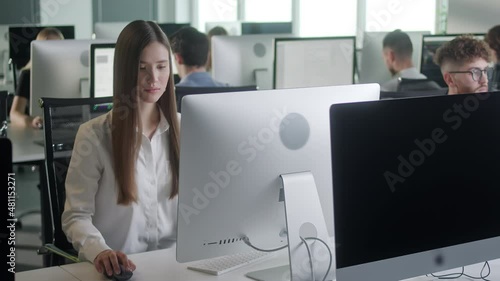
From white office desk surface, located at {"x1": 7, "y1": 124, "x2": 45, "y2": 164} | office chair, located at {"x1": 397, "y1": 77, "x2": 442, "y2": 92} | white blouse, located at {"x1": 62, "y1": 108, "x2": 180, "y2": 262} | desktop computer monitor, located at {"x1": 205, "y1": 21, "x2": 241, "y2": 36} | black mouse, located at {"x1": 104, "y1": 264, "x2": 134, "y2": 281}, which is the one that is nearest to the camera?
black mouse, located at {"x1": 104, "y1": 264, "x2": 134, "y2": 281}

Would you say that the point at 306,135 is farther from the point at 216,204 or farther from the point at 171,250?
the point at 171,250

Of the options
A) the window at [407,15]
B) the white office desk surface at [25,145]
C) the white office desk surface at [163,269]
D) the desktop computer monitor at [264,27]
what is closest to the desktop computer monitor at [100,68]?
the white office desk surface at [25,145]

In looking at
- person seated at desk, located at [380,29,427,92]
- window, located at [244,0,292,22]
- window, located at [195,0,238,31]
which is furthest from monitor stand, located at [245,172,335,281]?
window, located at [195,0,238,31]

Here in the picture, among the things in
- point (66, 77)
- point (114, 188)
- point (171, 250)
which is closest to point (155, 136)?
point (114, 188)

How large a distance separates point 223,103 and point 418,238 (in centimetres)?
52

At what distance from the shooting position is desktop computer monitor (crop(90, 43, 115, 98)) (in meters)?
4.16

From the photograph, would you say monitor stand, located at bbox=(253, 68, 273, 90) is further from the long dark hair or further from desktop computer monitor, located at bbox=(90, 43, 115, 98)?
the long dark hair

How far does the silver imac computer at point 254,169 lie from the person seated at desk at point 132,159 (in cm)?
51

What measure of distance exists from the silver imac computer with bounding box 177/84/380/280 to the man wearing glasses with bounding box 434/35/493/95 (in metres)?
1.09

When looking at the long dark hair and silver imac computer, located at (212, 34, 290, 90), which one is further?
silver imac computer, located at (212, 34, 290, 90)

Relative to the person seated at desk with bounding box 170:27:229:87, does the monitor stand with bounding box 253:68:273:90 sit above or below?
below

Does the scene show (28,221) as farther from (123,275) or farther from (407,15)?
(407,15)

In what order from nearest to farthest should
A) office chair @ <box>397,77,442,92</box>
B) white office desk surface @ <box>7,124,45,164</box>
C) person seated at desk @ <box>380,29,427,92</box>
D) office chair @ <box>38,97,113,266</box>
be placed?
office chair @ <box>38,97,113,266</box>
white office desk surface @ <box>7,124,45,164</box>
office chair @ <box>397,77,442,92</box>
person seated at desk @ <box>380,29,427,92</box>

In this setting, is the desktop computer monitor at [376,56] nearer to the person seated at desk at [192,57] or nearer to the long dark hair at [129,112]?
the person seated at desk at [192,57]
